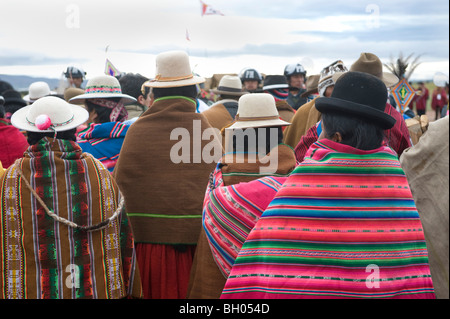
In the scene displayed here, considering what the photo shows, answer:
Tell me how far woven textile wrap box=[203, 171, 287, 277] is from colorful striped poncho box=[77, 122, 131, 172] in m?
1.51

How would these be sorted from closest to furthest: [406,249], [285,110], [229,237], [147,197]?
[406,249], [229,237], [147,197], [285,110]

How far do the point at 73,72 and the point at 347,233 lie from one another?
7043 millimetres

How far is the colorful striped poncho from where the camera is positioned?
4266 mm

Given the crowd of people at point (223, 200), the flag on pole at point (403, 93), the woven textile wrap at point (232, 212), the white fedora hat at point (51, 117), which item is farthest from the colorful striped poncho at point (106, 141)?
the flag on pole at point (403, 93)

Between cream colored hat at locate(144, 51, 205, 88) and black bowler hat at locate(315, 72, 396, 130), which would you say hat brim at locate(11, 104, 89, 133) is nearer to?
cream colored hat at locate(144, 51, 205, 88)

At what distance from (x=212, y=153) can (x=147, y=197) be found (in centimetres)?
55

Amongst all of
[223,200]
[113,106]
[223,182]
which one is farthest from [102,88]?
[223,200]

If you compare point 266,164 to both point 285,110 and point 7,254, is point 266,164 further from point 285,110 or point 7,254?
point 285,110

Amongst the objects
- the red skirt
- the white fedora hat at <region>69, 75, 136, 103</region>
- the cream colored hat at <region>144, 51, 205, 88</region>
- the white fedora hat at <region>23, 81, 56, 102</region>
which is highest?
the cream colored hat at <region>144, 51, 205, 88</region>

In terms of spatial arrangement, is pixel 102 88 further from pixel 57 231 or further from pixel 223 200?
pixel 223 200

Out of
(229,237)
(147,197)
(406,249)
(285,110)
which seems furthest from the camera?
(285,110)

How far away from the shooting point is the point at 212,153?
12.5 feet

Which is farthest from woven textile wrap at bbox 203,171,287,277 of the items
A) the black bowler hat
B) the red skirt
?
the red skirt
